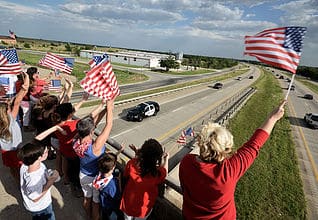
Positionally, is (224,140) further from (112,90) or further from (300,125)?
(300,125)

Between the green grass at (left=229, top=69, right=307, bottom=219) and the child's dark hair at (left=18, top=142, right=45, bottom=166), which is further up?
the child's dark hair at (left=18, top=142, right=45, bottom=166)

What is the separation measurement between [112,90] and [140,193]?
1.78 metres

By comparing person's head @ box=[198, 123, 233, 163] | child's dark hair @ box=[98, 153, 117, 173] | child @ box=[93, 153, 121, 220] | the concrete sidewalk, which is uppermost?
person's head @ box=[198, 123, 233, 163]

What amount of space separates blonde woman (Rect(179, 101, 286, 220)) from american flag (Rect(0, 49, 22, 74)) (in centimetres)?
726

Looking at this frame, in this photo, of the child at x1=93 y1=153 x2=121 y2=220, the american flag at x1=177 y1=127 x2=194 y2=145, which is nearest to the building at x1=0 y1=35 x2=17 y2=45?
the american flag at x1=177 y1=127 x2=194 y2=145

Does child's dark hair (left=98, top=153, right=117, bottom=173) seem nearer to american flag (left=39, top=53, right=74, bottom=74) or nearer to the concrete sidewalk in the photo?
the concrete sidewalk

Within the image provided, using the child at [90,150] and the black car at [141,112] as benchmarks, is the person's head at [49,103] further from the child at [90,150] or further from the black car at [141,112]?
the black car at [141,112]

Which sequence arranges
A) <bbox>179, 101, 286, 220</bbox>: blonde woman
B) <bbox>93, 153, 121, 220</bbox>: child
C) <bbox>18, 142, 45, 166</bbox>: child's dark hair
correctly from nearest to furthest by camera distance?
<bbox>179, 101, 286, 220</bbox>: blonde woman → <bbox>18, 142, 45, 166</bbox>: child's dark hair → <bbox>93, 153, 121, 220</bbox>: child

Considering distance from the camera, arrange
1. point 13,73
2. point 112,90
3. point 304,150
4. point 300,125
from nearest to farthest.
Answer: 1. point 112,90
2. point 13,73
3. point 304,150
4. point 300,125

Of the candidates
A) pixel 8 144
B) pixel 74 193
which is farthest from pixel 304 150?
pixel 8 144

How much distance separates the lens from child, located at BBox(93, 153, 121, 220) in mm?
3111

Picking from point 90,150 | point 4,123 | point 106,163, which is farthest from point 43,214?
point 4,123

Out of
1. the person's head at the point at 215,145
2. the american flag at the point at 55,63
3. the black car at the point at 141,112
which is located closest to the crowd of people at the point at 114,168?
the person's head at the point at 215,145

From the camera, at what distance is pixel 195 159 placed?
7.42 feet
